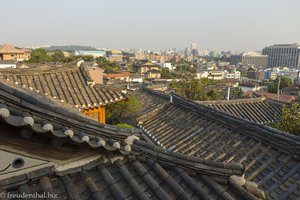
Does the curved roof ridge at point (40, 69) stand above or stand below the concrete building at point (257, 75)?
above

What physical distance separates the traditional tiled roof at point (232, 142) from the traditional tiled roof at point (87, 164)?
3052 mm

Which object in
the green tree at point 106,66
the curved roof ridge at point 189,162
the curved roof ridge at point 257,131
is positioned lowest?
the green tree at point 106,66

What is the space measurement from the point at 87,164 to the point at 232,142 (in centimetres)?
558

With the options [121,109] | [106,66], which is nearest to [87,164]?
[121,109]

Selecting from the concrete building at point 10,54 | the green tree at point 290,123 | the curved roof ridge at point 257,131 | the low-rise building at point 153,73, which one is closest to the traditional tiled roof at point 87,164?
the curved roof ridge at point 257,131

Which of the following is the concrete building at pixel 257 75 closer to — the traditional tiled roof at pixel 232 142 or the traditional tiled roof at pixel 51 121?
the traditional tiled roof at pixel 232 142

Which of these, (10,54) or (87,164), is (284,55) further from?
(87,164)

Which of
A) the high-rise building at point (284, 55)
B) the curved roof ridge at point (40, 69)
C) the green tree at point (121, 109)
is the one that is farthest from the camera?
the high-rise building at point (284, 55)

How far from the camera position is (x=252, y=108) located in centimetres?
1423

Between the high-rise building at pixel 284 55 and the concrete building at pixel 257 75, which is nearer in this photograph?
the concrete building at pixel 257 75

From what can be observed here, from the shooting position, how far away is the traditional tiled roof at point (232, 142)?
6.14 m

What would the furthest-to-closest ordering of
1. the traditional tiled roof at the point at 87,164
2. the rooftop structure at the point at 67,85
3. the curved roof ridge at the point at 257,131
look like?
1. the rooftop structure at the point at 67,85
2. the curved roof ridge at the point at 257,131
3. the traditional tiled roof at the point at 87,164

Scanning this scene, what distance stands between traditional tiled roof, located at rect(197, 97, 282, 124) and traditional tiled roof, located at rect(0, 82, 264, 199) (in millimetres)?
9576

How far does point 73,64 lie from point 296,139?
824cm
